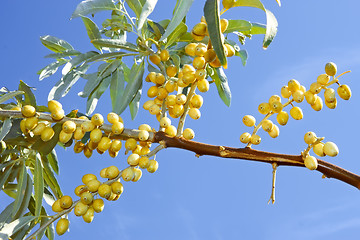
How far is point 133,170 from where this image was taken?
5.34ft

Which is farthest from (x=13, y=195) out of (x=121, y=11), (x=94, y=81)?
(x=121, y=11)

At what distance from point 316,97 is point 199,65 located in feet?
1.43

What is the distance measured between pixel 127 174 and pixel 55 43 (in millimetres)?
924

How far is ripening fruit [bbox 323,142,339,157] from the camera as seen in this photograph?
143 cm

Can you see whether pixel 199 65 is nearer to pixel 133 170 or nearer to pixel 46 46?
pixel 133 170

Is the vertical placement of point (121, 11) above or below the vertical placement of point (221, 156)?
above

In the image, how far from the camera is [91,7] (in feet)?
6.29

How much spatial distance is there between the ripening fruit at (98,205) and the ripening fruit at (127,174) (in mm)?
127

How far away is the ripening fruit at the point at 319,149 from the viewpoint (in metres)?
1.45

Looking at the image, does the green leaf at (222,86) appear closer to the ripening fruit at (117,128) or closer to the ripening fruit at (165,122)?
the ripening fruit at (165,122)

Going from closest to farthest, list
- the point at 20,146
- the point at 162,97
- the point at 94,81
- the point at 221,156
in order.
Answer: the point at 221,156 → the point at 162,97 → the point at 20,146 → the point at 94,81

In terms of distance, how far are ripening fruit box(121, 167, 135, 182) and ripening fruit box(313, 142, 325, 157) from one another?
0.65 m

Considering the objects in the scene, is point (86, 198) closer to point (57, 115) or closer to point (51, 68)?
point (57, 115)

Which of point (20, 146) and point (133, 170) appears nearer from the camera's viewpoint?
point (133, 170)
